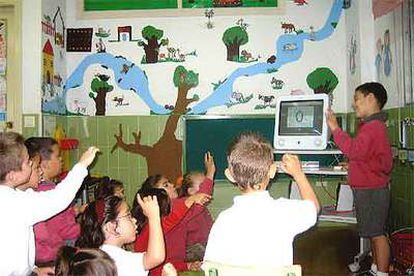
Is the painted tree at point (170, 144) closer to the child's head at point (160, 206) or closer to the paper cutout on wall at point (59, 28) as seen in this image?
the paper cutout on wall at point (59, 28)

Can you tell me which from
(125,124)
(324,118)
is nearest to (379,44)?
(324,118)

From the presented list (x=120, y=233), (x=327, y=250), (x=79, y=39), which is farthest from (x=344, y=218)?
(x=79, y=39)

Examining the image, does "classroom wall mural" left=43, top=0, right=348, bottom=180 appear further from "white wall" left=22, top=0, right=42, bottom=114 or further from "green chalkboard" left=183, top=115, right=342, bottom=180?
"white wall" left=22, top=0, right=42, bottom=114

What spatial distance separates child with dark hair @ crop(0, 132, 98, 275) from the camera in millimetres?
1949

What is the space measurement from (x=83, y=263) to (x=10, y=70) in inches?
129

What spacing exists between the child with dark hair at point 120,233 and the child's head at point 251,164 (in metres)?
0.32

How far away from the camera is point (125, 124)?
4691 mm

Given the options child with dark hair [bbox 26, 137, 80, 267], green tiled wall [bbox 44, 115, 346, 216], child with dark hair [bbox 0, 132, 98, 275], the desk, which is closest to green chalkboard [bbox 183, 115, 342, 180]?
green tiled wall [bbox 44, 115, 346, 216]

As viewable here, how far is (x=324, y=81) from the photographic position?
4.60 meters

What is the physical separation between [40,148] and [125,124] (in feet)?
5.94

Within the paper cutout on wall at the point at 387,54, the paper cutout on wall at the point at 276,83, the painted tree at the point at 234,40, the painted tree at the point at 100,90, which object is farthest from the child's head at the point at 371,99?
the painted tree at the point at 100,90

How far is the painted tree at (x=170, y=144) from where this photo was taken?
468 cm

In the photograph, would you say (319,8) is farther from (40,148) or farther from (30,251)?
(30,251)

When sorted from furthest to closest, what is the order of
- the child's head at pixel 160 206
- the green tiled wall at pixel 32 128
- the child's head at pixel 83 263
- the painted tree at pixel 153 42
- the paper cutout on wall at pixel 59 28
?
1. the painted tree at pixel 153 42
2. the paper cutout on wall at pixel 59 28
3. the green tiled wall at pixel 32 128
4. the child's head at pixel 160 206
5. the child's head at pixel 83 263
